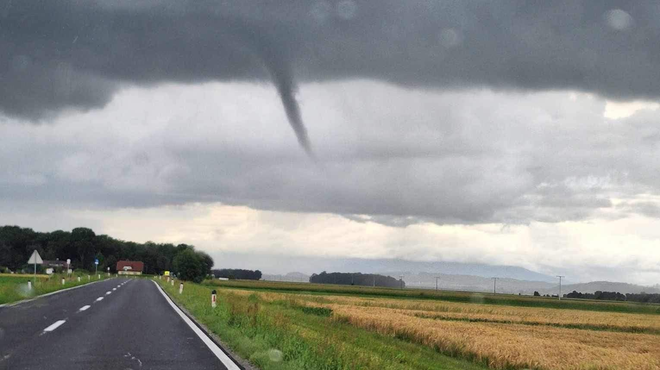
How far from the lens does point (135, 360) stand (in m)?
12.4

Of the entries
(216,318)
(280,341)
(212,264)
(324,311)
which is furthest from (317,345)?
(212,264)

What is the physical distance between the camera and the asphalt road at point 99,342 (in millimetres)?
11945

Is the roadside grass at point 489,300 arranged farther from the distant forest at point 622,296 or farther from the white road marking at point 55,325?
the white road marking at point 55,325

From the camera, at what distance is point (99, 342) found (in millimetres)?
14977

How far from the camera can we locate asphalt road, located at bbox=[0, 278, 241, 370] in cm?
1195

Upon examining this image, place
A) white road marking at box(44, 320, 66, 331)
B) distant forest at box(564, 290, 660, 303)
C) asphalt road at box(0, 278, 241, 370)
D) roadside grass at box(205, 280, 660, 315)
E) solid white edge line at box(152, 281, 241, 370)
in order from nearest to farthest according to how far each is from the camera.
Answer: asphalt road at box(0, 278, 241, 370) → solid white edge line at box(152, 281, 241, 370) → white road marking at box(44, 320, 66, 331) → roadside grass at box(205, 280, 660, 315) → distant forest at box(564, 290, 660, 303)

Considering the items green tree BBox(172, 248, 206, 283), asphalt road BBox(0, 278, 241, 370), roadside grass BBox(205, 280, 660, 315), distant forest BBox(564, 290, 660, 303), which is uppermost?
green tree BBox(172, 248, 206, 283)

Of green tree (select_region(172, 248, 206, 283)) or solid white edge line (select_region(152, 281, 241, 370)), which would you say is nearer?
solid white edge line (select_region(152, 281, 241, 370))

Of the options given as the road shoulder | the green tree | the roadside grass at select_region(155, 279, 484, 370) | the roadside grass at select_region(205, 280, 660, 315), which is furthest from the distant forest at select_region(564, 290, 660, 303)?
the road shoulder

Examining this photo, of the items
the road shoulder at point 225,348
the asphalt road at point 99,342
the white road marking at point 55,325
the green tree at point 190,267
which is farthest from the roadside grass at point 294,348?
the green tree at point 190,267

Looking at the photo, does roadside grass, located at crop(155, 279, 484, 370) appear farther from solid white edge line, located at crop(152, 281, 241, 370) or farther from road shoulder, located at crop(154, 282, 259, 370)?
solid white edge line, located at crop(152, 281, 241, 370)

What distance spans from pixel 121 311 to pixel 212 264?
119m

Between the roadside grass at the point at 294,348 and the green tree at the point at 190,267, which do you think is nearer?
the roadside grass at the point at 294,348

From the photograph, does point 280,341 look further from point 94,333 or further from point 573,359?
point 573,359
